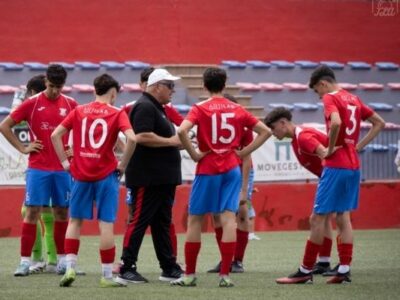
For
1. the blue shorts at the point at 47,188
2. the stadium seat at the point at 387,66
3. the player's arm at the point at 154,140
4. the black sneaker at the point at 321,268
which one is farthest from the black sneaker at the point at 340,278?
the stadium seat at the point at 387,66

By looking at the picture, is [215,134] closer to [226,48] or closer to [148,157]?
[148,157]

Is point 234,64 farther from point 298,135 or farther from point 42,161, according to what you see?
point 298,135

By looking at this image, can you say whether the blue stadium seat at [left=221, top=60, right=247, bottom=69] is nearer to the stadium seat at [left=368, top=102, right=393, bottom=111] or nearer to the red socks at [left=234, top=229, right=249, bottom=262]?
the stadium seat at [left=368, top=102, right=393, bottom=111]

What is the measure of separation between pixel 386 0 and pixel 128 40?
22.2ft

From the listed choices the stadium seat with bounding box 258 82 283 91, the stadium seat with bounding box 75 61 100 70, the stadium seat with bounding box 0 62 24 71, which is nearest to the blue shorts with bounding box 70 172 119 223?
the stadium seat with bounding box 0 62 24 71

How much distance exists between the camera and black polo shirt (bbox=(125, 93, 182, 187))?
36.3 feet

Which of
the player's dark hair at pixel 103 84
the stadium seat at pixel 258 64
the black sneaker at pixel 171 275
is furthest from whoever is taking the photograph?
the stadium seat at pixel 258 64

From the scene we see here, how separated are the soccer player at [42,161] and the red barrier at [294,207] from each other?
263 inches

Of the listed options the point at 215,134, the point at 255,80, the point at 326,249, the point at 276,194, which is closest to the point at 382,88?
the point at 255,80

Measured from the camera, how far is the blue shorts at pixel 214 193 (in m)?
10.6

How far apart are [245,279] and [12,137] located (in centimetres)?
285

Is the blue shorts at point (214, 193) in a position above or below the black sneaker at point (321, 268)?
above

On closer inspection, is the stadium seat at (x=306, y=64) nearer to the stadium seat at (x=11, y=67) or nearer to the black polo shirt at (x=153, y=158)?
the stadium seat at (x=11, y=67)

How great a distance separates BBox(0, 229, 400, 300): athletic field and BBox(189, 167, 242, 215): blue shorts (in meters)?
0.73
